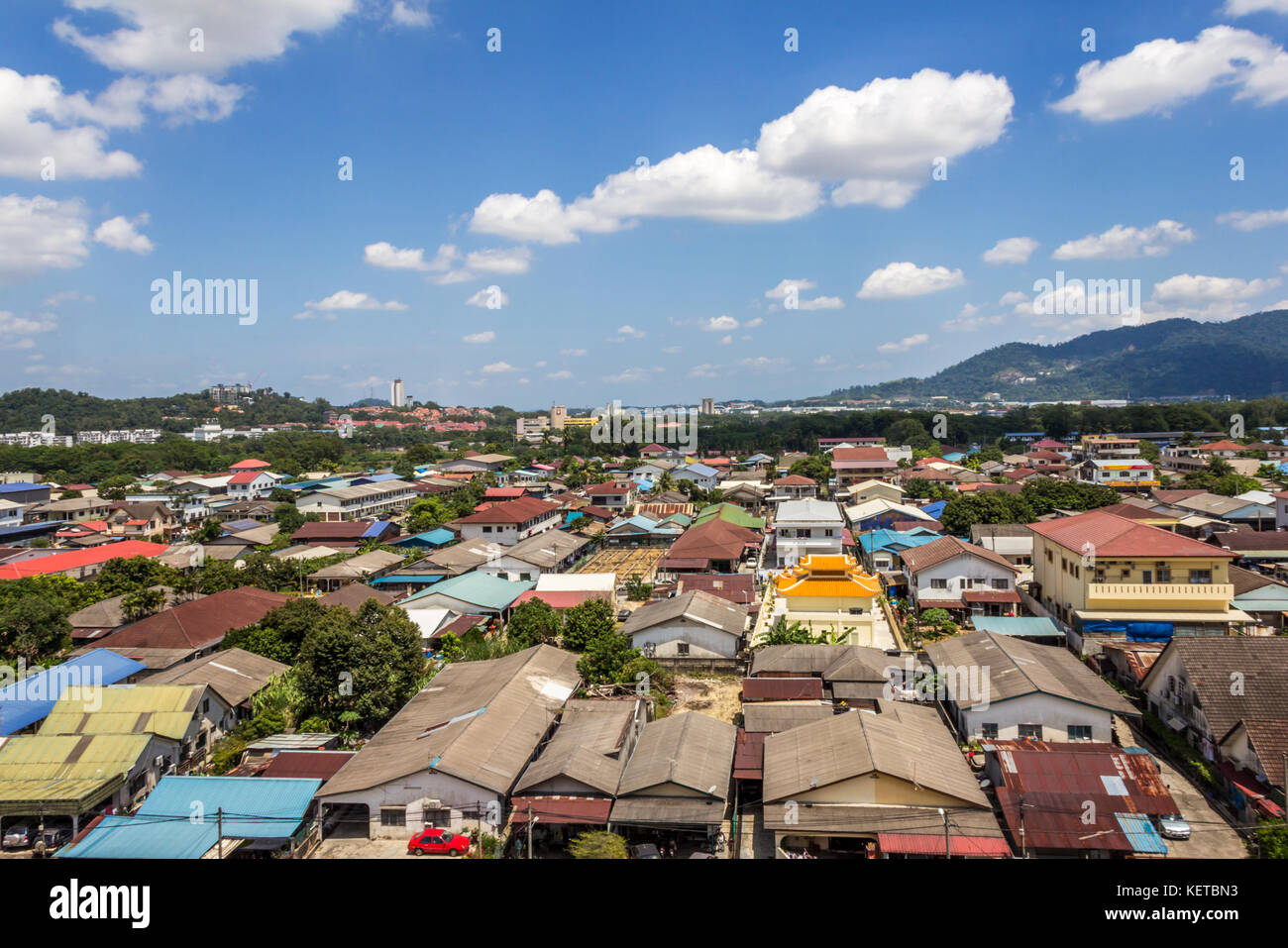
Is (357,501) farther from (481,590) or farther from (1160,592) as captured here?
(1160,592)

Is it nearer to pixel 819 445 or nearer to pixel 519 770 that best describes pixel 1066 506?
pixel 519 770

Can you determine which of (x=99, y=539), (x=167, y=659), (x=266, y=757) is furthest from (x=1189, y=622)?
(x=99, y=539)


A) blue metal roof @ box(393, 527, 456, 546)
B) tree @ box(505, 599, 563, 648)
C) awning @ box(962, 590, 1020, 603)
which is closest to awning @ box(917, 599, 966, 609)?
awning @ box(962, 590, 1020, 603)

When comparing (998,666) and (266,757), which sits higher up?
(998,666)

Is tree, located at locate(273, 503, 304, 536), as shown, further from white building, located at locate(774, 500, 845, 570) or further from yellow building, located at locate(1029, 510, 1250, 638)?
yellow building, located at locate(1029, 510, 1250, 638)
